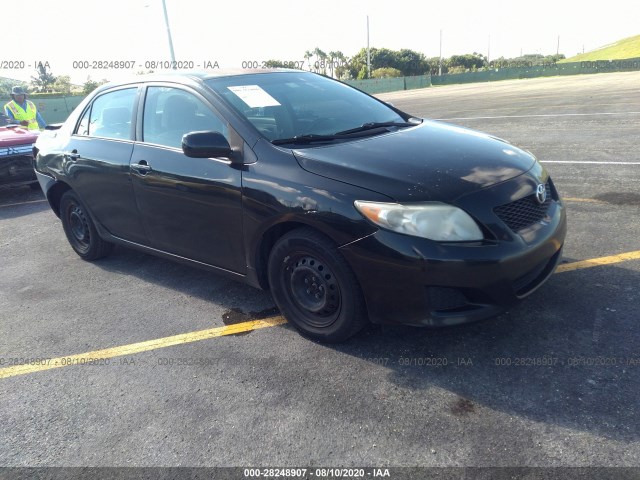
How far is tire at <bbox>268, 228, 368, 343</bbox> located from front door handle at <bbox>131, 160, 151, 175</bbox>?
53.0 inches

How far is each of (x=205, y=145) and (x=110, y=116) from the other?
1738 millimetres

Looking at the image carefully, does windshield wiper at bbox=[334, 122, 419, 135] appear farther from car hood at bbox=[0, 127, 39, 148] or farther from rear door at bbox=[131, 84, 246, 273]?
car hood at bbox=[0, 127, 39, 148]

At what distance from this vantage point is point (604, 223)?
4699 mm

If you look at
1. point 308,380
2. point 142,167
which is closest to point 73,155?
point 142,167

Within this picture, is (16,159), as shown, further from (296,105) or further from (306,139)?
(306,139)

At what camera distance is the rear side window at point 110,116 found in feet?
13.7

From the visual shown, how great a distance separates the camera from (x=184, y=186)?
11.6 feet

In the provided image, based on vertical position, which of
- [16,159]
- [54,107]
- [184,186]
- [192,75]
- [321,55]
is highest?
[321,55]

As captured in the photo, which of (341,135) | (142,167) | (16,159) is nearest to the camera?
(341,135)

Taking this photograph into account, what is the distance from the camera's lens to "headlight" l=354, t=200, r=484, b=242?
260cm

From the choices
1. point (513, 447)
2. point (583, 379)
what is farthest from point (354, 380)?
point (583, 379)

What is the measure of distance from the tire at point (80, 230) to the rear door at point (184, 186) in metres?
1.12

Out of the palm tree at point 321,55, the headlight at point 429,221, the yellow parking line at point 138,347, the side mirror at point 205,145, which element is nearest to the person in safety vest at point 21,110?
the yellow parking line at point 138,347

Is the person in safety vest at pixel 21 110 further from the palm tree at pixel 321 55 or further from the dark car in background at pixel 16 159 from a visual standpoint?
the palm tree at pixel 321 55
